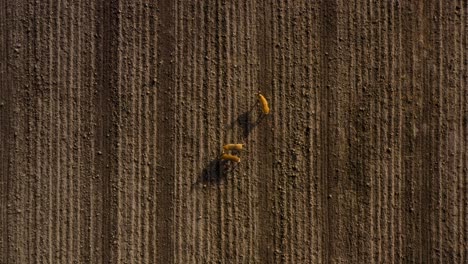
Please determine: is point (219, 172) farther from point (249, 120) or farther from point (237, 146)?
Result: point (249, 120)

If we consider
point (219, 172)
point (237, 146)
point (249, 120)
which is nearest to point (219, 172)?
point (219, 172)

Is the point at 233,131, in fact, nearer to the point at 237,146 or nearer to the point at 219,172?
the point at 237,146

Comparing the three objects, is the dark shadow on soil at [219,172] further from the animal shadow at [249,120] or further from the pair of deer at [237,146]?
the animal shadow at [249,120]

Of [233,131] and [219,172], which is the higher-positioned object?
[233,131]

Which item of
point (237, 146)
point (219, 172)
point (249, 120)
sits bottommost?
point (219, 172)

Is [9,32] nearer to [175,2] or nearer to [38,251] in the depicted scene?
[175,2]

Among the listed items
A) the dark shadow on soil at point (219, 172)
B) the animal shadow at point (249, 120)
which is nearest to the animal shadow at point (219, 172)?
the dark shadow on soil at point (219, 172)

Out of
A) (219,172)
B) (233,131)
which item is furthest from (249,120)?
(219,172)

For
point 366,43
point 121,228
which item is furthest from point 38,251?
point 366,43
